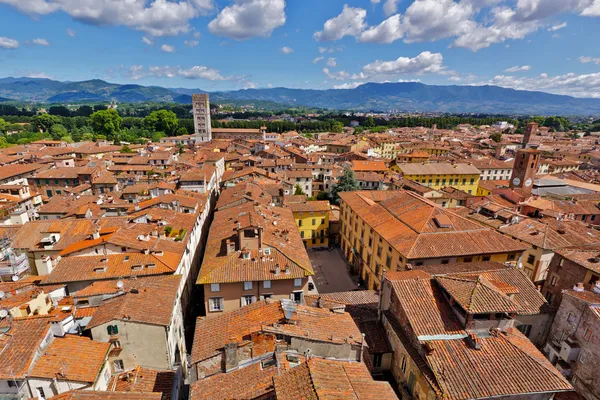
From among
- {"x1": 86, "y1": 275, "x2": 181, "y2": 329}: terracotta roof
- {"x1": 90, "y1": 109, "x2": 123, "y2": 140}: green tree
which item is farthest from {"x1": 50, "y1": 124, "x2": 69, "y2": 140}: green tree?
{"x1": 86, "y1": 275, "x2": 181, "y2": 329}: terracotta roof

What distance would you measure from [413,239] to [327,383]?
22.5 metres

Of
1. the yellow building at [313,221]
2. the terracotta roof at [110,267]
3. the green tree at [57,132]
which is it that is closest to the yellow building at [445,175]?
the yellow building at [313,221]

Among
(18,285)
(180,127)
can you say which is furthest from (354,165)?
(180,127)

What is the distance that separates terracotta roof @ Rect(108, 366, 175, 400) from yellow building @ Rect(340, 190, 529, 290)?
70.0 ft

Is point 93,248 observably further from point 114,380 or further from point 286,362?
point 286,362

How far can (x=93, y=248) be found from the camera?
103 feet

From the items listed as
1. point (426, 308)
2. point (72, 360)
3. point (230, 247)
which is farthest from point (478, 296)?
point (72, 360)

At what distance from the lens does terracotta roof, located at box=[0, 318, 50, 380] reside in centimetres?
1607

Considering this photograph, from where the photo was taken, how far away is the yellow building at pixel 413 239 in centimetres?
3195

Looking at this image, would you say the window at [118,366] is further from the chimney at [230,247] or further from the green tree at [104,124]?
the green tree at [104,124]

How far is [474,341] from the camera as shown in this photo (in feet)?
60.3

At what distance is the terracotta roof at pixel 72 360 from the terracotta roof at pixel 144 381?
223 centimetres

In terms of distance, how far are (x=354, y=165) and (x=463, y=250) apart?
191 ft

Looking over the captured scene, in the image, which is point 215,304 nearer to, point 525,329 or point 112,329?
point 112,329
